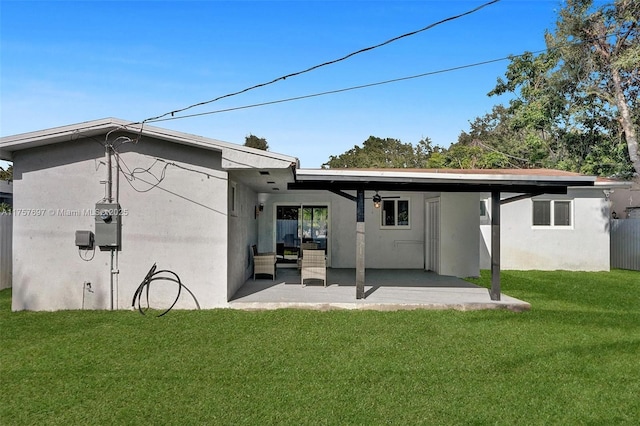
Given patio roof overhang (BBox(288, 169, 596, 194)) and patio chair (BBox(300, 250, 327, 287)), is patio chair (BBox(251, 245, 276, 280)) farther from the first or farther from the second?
patio roof overhang (BBox(288, 169, 596, 194))

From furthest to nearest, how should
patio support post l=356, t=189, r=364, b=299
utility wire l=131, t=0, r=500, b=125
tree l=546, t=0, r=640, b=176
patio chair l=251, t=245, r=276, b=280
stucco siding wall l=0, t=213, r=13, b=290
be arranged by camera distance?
tree l=546, t=0, r=640, b=176
patio chair l=251, t=245, r=276, b=280
stucco siding wall l=0, t=213, r=13, b=290
patio support post l=356, t=189, r=364, b=299
utility wire l=131, t=0, r=500, b=125

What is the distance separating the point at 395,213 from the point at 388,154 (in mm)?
31208

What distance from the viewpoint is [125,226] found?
793cm

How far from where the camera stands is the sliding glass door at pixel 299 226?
1391cm

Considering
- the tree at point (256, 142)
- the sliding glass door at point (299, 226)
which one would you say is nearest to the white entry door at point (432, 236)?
the sliding glass door at point (299, 226)

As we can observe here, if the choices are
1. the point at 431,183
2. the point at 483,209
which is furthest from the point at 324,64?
the point at 483,209

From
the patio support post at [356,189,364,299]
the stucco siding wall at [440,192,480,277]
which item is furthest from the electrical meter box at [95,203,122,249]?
the stucco siding wall at [440,192,480,277]

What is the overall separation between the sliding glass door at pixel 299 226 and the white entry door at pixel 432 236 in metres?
3.22

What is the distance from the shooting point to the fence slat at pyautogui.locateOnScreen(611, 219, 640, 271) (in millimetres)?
15328

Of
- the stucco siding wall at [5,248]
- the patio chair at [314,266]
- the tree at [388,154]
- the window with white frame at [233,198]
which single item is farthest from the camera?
the tree at [388,154]

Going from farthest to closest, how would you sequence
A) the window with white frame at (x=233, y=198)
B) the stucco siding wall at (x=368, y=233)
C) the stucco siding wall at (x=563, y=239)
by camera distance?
1. the stucco siding wall at (x=563, y=239)
2. the stucco siding wall at (x=368, y=233)
3. the window with white frame at (x=233, y=198)

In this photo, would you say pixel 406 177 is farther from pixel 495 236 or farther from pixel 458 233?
pixel 458 233

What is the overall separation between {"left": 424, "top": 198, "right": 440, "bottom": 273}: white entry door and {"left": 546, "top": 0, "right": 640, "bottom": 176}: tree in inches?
416

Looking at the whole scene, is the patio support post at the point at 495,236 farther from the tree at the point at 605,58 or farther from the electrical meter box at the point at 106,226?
the tree at the point at 605,58
